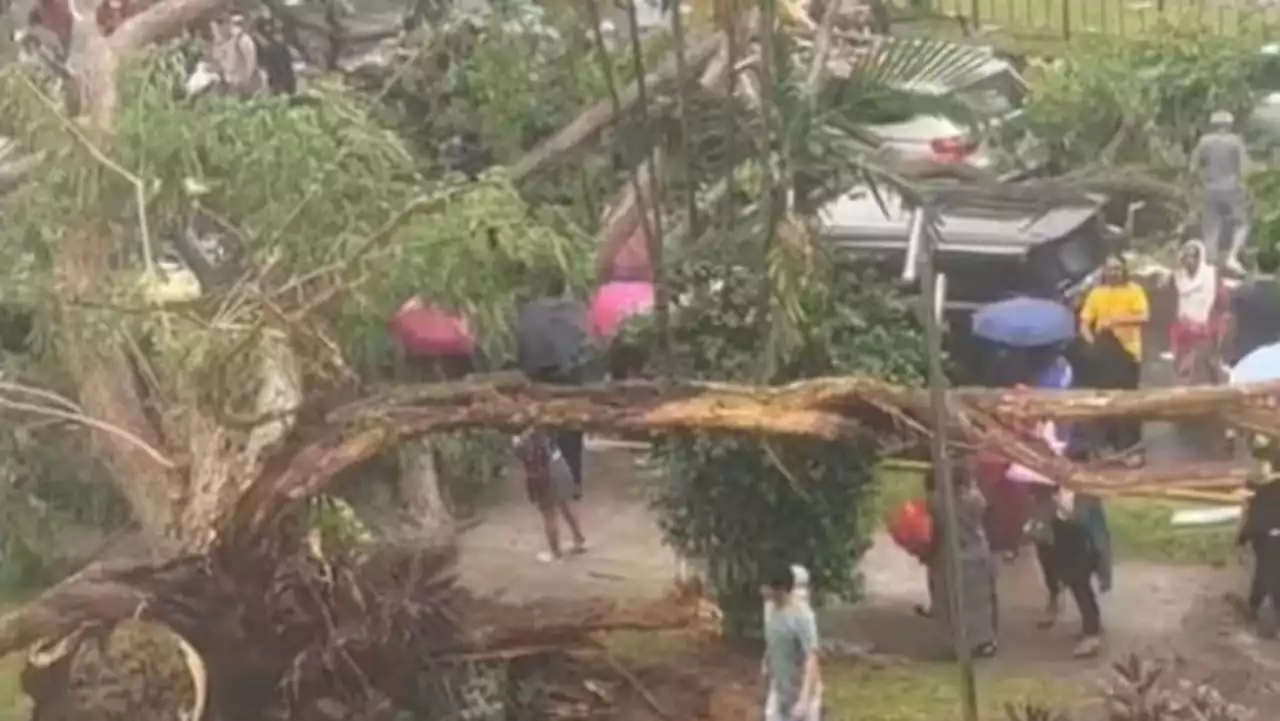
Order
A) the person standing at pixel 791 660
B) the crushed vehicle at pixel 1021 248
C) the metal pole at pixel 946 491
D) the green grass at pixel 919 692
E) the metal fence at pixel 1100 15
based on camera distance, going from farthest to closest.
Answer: the metal fence at pixel 1100 15, the crushed vehicle at pixel 1021 248, the green grass at pixel 919 692, the person standing at pixel 791 660, the metal pole at pixel 946 491

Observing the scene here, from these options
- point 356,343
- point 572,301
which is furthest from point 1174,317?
point 356,343

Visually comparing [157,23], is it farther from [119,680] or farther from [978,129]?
[978,129]

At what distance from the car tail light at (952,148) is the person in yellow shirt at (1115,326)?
0.49 meters

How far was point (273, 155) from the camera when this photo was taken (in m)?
5.43

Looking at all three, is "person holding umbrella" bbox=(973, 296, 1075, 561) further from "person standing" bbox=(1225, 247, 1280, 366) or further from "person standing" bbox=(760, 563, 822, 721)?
"person standing" bbox=(760, 563, 822, 721)

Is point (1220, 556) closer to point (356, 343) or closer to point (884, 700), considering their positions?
point (884, 700)

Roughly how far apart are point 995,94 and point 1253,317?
0.94 m

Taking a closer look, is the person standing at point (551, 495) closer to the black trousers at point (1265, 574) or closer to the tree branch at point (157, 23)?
the tree branch at point (157, 23)

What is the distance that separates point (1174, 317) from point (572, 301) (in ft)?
5.20

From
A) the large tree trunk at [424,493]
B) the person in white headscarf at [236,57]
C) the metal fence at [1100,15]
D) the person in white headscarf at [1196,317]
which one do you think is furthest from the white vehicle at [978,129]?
the person in white headscarf at [236,57]

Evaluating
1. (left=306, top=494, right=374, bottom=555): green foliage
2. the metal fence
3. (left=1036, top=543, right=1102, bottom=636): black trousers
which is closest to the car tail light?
the metal fence

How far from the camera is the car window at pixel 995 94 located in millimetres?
5805

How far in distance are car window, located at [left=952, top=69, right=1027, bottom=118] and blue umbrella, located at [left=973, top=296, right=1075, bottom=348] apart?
53 centimetres

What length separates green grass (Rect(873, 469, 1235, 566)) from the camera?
17.7ft
